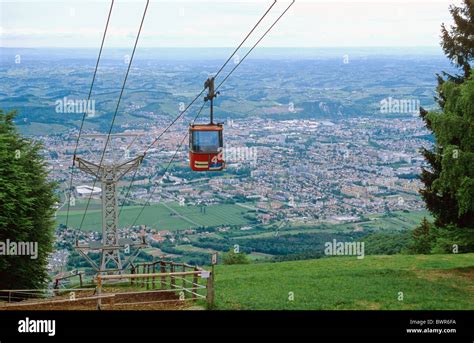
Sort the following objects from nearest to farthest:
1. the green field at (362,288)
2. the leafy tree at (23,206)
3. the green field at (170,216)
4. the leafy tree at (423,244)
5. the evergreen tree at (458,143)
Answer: the green field at (362,288)
the evergreen tree at (458,143)
the leafy tree at (23,206)
the leafy tree at (423,244)
the green field at (170,216)

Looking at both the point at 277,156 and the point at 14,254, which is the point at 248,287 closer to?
the point at 14,254

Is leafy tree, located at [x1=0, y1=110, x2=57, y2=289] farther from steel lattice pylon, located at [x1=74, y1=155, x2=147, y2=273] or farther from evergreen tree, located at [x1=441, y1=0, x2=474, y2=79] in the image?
evergreen tree, located at [x1=441, y1=0, x2=474, y2=79]


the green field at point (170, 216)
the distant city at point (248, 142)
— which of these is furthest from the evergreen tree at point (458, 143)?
the green field at point (170, 216)

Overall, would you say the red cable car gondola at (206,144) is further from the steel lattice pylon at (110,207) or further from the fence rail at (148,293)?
the steel lattice pylon at (110,207)

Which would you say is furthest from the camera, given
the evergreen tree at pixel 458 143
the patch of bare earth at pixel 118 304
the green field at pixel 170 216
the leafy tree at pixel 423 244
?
the green field at pixel 170 216

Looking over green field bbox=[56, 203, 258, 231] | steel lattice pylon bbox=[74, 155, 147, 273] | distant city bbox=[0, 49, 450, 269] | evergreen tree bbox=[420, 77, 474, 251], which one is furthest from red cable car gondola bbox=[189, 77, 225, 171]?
green field bbox=[56, 203, 258, 231]

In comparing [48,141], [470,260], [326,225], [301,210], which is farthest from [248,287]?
[48,141]
